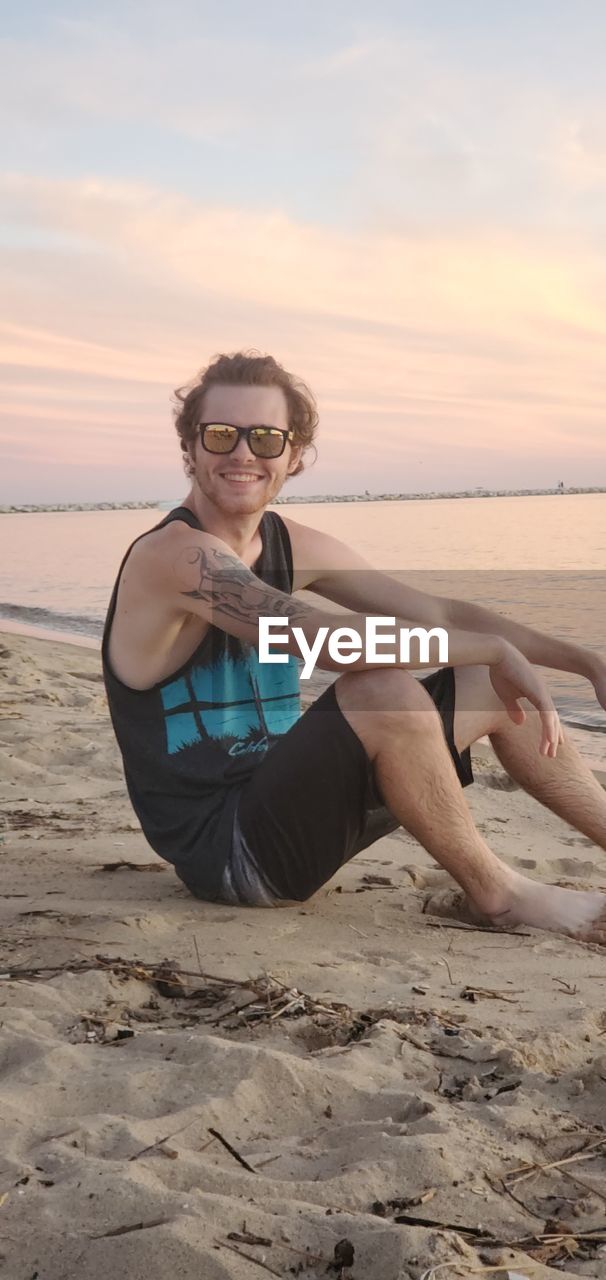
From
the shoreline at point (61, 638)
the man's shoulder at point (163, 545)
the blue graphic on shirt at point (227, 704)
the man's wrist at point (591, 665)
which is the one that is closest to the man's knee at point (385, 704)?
the blue graphic on shirt at point (227, 704)

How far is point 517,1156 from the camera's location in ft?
5.57

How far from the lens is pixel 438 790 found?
273 cm

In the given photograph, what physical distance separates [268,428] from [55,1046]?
5.66 feet

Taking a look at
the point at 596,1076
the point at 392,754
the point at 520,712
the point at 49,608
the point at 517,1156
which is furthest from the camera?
the point at 49,608

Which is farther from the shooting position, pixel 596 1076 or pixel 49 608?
pixel 49 608

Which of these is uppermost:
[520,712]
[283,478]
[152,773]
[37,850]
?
[283,478]

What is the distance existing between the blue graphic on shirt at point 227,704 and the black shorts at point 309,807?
0.51 feet

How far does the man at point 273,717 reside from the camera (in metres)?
2.70

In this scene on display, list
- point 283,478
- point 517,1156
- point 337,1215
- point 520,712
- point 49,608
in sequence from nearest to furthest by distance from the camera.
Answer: point 337,1215
point 517,1156
point 520,712
point 283,478
point 49,608

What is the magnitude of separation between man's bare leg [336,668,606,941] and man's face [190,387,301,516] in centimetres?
63

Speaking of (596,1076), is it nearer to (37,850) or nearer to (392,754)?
(392,754)

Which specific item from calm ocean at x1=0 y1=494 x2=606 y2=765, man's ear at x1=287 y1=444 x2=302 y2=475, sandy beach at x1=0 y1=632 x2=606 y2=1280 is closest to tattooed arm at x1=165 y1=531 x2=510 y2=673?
man's ear at x1=287 y1=444 x2=302 y2=475

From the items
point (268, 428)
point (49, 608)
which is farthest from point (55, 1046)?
point (49, 608)

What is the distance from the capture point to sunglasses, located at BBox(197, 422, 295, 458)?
3.03 metres
